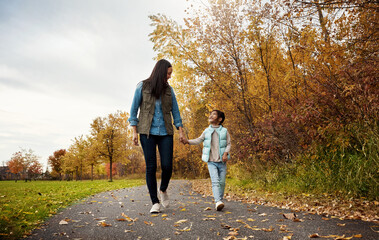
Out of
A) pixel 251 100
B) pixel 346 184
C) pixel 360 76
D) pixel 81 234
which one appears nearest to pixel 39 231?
pixel 81 234

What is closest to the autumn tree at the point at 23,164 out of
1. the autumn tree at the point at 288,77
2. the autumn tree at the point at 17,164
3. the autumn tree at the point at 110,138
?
the autumn tree at the point at 17,164

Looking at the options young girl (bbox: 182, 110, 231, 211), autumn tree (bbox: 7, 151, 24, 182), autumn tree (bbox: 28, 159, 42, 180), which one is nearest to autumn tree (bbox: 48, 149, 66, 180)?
autumn tree (bbox: 28, 159, 42, 180)

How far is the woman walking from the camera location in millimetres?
4059

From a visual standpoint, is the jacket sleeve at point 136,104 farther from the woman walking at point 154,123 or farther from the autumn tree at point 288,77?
the autumn tree at point 288,77

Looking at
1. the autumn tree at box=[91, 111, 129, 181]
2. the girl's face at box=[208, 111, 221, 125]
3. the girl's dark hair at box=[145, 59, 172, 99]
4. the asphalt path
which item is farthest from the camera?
the autumn tree at box=[91, 111, 129, 181]

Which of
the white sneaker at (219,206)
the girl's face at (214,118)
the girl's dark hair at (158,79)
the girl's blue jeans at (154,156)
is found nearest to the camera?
the girl's blue jeans at (154,156)

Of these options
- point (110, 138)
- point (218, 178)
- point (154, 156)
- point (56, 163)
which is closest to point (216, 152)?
point (218, 178)

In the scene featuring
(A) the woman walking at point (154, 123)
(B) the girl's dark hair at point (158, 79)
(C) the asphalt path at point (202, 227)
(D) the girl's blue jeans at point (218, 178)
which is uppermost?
(B) the girl's dark hair at point (158, 79)

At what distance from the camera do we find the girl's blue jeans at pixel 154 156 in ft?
13.3

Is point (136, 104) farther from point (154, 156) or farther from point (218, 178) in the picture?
point (218, 178)

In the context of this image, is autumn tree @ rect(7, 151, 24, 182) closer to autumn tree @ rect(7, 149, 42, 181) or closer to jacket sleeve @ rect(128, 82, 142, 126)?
autumn tree @ rect(7, 149, 42, 181)

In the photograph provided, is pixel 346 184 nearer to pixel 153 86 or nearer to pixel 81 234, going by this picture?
pixel 153 86

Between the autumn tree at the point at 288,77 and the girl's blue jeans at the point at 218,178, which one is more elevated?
the autumn tree at the point at 288,77

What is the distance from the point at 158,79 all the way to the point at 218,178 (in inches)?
82.2
